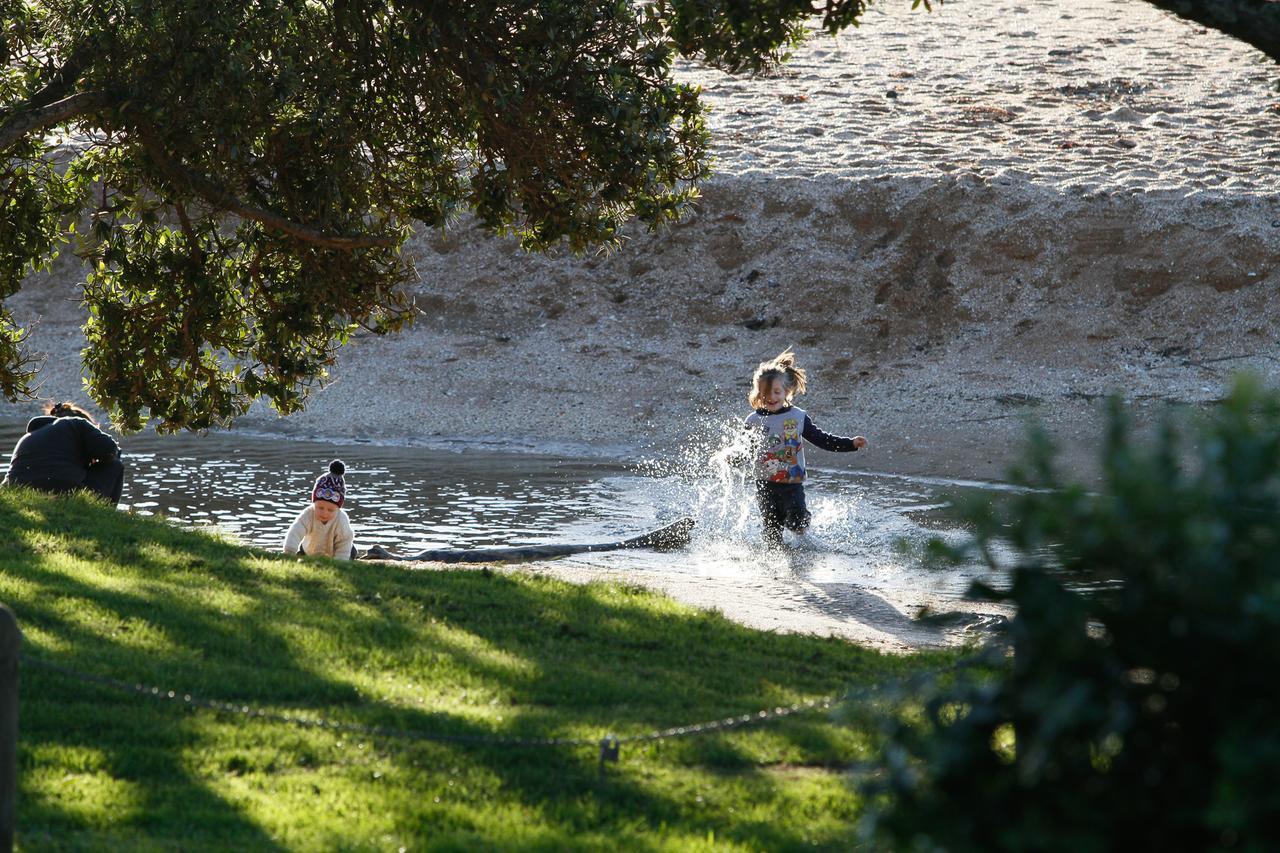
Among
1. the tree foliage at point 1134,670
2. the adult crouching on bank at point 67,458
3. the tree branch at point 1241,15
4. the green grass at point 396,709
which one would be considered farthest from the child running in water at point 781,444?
the tree foliage at point 1134,670

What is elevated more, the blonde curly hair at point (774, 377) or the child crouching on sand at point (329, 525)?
the blonde curly hair at point (774, 377)

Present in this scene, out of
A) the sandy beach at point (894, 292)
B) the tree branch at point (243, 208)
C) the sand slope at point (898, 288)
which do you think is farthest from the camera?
the sand slope at point (898, 288)

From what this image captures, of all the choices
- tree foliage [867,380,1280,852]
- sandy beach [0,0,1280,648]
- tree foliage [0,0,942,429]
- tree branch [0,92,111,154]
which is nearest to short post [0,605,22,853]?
tree foliage [867,380,1280,852]

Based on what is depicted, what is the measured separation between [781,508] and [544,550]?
2.08m

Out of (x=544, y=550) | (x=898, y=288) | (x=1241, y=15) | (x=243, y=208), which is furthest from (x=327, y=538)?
(x=898, y=288)

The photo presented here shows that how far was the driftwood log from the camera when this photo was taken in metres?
11.9

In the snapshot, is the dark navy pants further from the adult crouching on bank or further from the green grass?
the adult crouching on bank

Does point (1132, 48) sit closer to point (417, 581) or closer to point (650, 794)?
point (417, 581)

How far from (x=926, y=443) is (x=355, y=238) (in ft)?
34.7

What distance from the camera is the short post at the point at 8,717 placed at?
4.02m

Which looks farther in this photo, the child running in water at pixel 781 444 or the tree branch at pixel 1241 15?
the child running in water at pixel 781 444

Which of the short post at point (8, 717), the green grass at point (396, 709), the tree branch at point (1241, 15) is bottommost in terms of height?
the green grass at point (396, 709)

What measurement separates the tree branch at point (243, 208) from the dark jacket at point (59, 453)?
2937mm

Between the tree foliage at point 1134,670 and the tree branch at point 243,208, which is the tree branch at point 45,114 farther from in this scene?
the tree foliage at point 1134,670
